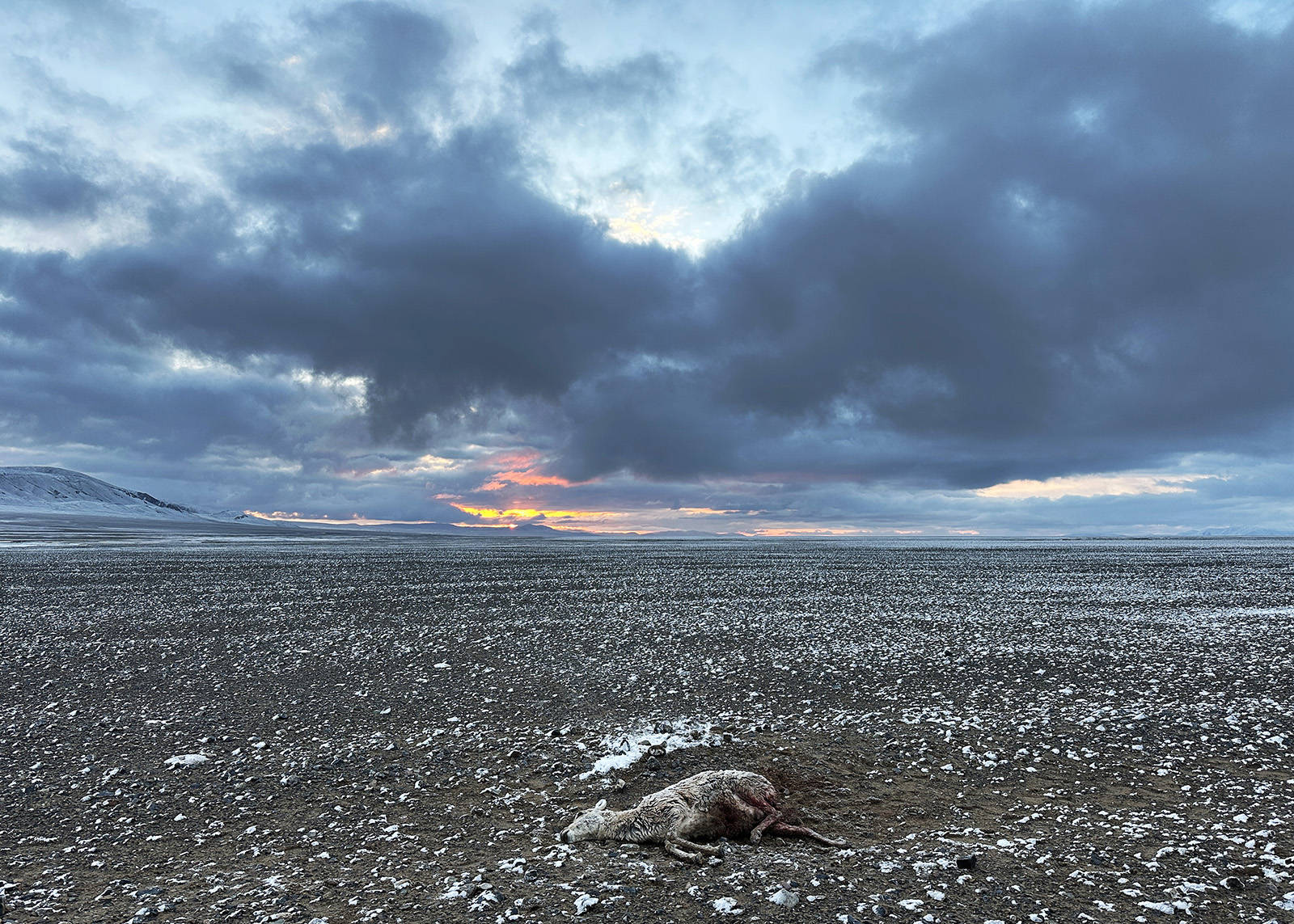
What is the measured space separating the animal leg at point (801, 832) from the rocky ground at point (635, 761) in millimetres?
138

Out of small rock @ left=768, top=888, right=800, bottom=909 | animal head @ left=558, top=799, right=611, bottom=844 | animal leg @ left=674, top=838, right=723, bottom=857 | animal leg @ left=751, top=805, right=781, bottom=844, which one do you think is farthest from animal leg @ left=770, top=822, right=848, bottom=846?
animal head @ left=558, top=799, right=611, bottom=844

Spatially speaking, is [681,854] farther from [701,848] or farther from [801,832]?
[801,832]

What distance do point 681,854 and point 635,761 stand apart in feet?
9.14

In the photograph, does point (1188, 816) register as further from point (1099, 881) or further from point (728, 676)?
point (728, 676)

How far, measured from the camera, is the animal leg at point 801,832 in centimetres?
648

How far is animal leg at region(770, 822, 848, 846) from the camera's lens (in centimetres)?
648

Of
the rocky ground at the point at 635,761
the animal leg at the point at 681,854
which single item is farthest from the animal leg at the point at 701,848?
the rocky ground at the point at 635,761

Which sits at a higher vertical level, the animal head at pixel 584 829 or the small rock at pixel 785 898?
the small rock at pixel 785 898

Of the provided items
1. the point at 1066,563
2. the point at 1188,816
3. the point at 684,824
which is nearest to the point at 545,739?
the point at 684,824

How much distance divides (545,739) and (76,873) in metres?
5.36

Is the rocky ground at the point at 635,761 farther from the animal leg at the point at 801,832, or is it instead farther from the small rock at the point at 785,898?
the animal leg at the point at 801,832

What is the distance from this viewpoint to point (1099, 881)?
18.4 feet

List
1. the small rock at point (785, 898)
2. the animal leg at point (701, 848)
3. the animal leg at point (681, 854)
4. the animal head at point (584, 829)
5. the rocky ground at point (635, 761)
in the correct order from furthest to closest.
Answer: the animal head at point (584, 829) → the animal leg at point (701, 848) → the animal leg at point (681, 854) → the rocky ground at point (635, 761) → the small rock at point (785, 898)

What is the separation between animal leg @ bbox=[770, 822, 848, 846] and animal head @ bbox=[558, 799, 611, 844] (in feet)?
5.92
